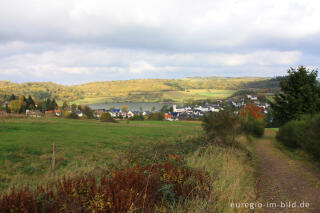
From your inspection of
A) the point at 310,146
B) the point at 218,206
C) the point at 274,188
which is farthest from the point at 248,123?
the point at 218,206

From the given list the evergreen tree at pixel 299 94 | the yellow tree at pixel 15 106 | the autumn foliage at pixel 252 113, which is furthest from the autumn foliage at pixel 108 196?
the yellow tree at pixel 15 106

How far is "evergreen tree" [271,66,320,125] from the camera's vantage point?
24.2 metres

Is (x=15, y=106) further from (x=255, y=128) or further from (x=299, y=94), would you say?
(x=299, y=94)

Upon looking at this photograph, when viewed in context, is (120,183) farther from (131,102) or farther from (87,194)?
(131,102)

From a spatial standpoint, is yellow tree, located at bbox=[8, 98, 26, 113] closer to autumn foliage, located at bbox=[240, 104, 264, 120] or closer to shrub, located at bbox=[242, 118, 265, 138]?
autumn foliage, located at bbox=[240, 104, 264, 120]

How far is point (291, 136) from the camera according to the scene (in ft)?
59.6

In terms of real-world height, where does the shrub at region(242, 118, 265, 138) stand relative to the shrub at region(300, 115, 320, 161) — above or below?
below

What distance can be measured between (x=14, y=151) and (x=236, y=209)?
1454cm

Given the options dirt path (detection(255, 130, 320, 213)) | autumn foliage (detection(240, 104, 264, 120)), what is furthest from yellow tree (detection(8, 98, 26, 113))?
dirt path (detection(255, 130, 320, 213))

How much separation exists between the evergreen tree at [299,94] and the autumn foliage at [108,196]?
78.4 ft

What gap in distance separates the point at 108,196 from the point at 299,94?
26573mm

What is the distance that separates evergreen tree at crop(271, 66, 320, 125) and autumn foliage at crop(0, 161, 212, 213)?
23.9 m

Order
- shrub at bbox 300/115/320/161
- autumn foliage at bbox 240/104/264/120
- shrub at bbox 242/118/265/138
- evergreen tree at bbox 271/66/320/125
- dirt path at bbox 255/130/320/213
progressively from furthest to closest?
autumn foliage at bbox 240/104/264/120 → shrub at bbox 242/118/265/138 → evergreen tree at bbox 271/66/320/125 → shrub at bbox 300/115/320/161 → dirt path at bbox 255/130/320/213

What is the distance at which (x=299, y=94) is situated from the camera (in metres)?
24.6
